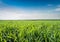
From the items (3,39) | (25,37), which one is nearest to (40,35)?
(25,37)

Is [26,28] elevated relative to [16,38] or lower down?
elevated

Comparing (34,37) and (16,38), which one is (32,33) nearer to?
(34,37)

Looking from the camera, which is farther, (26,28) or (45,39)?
(26,28)

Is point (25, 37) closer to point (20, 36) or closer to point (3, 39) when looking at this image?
point (20, 36)

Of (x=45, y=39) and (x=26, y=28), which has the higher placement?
(x=26, y=28)

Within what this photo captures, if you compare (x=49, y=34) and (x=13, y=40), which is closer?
(x=49, y=34)

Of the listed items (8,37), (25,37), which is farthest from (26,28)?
(8,37)

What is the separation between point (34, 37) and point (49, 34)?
0.33m

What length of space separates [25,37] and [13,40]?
1.07ft

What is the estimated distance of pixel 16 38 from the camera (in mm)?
3146

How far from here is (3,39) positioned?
3.11 meters

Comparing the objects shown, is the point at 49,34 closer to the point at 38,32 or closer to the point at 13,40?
the point at 38,32

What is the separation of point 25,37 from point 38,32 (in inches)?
11.8

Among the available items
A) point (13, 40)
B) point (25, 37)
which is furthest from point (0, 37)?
point (25, 37)
